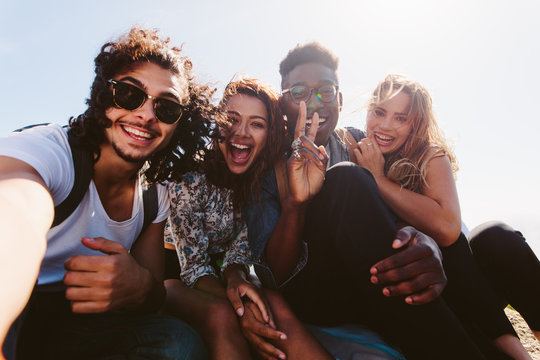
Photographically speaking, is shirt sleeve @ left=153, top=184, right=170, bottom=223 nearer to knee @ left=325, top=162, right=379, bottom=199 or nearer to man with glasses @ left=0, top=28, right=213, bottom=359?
man with glasses @ left=0, top=28, right=213, bottom=359

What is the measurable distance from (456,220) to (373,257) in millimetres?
1039

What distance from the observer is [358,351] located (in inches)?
75.1

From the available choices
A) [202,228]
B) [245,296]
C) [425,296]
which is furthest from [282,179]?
[425,296]

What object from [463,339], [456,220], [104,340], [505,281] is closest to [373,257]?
[463,339]

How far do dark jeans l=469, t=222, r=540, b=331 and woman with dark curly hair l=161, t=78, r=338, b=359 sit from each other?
141cm

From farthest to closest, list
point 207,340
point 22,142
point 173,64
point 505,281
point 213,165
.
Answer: point 213,165
point 173,64
point 505,281
point 207,340
point 22,142

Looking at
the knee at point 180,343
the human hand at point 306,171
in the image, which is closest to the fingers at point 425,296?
the human hand at point 306,171

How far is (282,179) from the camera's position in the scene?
2.77 m

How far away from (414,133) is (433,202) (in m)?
0.82

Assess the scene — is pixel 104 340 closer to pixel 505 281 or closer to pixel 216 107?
pixel 216 107

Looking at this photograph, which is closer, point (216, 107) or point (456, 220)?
point (456, 220)

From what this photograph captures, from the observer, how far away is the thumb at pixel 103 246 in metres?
1.42

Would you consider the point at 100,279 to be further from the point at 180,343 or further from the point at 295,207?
the point at 295,207

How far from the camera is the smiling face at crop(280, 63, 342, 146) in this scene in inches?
126
